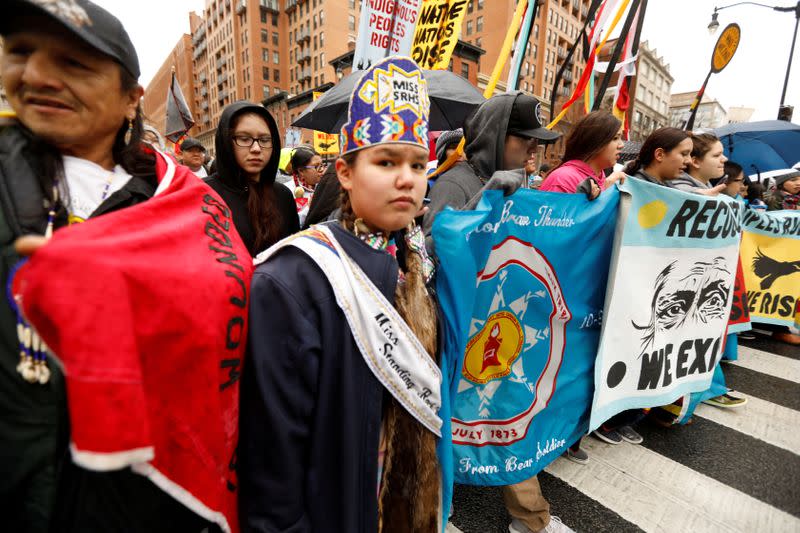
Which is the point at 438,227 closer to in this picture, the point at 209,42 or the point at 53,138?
the point at 53,138

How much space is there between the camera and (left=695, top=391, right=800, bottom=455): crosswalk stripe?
3.18 m

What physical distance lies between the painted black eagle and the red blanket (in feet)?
20.3

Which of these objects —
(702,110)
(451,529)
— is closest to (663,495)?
(451,529)

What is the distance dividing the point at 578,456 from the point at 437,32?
5.06 metres

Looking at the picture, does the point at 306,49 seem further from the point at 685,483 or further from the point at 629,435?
the point at 685,483

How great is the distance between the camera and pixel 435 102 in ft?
16.6

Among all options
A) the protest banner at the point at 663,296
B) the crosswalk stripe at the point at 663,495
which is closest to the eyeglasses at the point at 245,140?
the protest banner at the point at 663,296

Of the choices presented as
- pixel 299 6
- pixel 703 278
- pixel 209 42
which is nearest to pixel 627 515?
pixel 703 278

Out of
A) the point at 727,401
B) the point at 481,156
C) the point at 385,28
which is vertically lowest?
the point at 727,401

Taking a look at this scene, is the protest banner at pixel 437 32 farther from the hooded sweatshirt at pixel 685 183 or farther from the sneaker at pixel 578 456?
the sneaker at pixel 578 456

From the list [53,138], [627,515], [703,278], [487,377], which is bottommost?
[627,515]

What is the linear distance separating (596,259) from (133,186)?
2.52m

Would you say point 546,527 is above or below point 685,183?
below

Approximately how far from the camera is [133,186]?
3.41 feet
